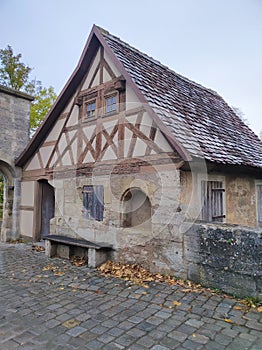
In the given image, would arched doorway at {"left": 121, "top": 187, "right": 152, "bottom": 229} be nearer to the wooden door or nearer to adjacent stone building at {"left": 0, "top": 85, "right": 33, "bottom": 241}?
the wooden door

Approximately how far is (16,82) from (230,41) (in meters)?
11.8

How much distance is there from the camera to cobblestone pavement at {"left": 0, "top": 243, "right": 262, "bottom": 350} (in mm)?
2682

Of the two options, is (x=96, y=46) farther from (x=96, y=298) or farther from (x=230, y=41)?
(x=96, y=298)

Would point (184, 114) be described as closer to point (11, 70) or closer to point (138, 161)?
point (138, 161)

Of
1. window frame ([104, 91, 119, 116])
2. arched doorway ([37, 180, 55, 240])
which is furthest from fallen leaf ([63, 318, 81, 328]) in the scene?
arched doorway ([37, 180, 55, 240])

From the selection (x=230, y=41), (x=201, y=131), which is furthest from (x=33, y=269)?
(x=230, y=41)

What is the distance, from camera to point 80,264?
18.8 feet

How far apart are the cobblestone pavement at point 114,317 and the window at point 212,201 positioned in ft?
5.83

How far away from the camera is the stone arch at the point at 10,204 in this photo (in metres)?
8.73

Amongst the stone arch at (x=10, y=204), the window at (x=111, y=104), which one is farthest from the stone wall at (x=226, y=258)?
the stone arch at (x=10, y=204)

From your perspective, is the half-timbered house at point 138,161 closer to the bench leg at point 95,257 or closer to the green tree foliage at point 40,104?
the bench leg at point 95,257

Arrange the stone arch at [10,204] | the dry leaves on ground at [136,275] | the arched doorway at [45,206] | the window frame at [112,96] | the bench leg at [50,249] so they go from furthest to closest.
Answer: the stone arch at [10,204]
the arched doorway at [45,206]
the bench leg at [50,249]
the window frame at [112,96]
the dry leaves on ground at [136,275]

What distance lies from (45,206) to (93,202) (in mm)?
2939

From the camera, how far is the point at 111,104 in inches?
243
